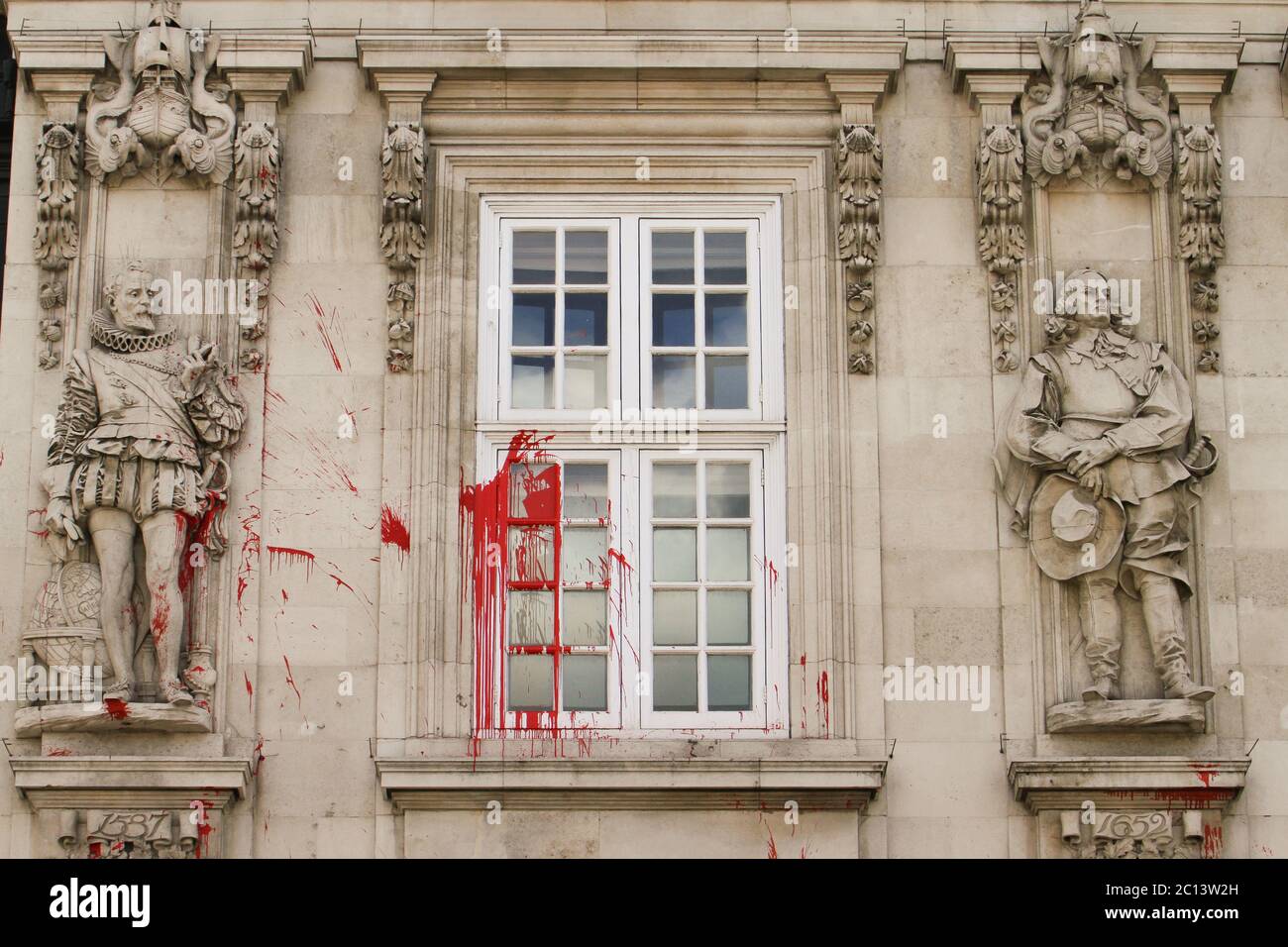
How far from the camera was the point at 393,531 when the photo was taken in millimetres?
23266

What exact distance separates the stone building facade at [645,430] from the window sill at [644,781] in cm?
4

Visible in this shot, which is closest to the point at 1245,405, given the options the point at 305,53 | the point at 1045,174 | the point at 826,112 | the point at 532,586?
the point at 1045,174

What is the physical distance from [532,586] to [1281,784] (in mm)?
5629

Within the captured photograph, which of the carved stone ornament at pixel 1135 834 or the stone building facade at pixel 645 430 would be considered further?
the stone building facade at pixel 645 430

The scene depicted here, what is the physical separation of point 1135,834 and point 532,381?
18.5 feet

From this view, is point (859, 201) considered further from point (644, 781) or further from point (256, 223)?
point (644, 781)

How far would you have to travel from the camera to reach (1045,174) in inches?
949

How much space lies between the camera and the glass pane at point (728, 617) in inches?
917

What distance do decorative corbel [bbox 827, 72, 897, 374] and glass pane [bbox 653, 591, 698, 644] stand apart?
216 cm

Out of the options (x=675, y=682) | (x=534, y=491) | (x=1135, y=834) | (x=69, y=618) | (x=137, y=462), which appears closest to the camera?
(x=1135, y=834)

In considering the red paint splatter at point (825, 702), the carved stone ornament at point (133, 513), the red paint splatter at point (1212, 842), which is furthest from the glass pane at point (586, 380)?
the red paint splatter at point (1212, 842)

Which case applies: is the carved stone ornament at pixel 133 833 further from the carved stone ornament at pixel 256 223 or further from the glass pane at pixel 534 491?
the carved stone ornament at pixel 256 223

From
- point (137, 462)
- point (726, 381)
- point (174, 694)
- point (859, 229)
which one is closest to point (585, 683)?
point (726, 381)

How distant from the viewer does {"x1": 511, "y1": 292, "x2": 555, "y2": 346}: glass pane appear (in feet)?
78.8
